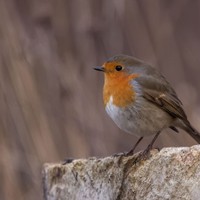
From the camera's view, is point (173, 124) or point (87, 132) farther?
point (87, 132)

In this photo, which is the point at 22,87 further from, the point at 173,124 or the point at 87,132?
the point at 173,124

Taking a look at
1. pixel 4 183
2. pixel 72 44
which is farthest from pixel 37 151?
pixel 72 44

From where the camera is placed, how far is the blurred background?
3.42 m

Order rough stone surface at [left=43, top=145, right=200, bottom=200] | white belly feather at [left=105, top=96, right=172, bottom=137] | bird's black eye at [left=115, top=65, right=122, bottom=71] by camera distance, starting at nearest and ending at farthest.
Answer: rough stone surface at [left=43, top=145, right=200, bottom=200], white belly feather at [left=105, top=96, right=172, bottom=137], bird's black eye at [left=115, top=65, right=122, bottom=71]

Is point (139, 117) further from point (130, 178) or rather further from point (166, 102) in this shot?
point (130, 178)

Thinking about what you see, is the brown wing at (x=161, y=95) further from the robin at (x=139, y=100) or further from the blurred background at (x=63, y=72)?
the blurred background at (x=63, y=72)

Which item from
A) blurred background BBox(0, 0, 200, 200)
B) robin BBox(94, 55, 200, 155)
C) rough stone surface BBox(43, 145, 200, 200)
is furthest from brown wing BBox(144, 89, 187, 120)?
rough stone surface BBox(43, 145, 200, 200)

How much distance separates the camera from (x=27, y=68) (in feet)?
11.2

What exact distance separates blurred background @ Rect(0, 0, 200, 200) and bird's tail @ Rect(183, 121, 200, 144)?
148 millimetres

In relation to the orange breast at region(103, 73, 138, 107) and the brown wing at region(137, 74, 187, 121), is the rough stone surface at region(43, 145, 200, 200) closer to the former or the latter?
the orange breast at region(103, 73, 138, 107)

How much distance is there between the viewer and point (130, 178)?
7.59 ft

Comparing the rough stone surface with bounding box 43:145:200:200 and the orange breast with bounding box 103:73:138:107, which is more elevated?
the orange breast with bounding box 103:73:138:107

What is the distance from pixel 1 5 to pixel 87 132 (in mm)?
838

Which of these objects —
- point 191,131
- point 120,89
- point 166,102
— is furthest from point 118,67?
point 191,131
